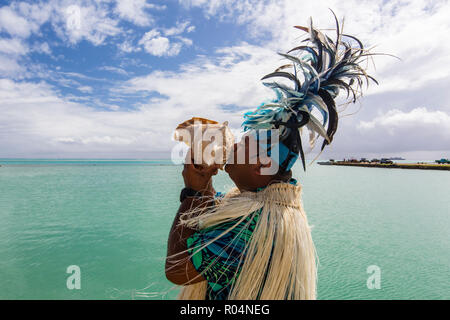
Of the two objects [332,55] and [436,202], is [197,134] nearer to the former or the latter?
[332,55]

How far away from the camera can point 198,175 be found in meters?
1.25

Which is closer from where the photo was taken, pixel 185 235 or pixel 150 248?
pixel 185 235

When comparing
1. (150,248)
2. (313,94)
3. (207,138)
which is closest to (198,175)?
(207,138)

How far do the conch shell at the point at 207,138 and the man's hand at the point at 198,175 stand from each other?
0.03m

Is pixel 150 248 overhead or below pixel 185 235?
below

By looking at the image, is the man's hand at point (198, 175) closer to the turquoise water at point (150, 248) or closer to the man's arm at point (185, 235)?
the man's arm at point (185, 235)

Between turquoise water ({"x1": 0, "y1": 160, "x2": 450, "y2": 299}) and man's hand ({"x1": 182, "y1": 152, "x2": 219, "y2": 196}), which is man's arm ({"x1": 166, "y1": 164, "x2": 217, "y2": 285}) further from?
turquoise water ({"x1": 0, "y1": 160, "x2": 450, "y2": 299})

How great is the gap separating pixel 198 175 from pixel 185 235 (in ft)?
0.89

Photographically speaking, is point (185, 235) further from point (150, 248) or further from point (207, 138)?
point (150, 248)

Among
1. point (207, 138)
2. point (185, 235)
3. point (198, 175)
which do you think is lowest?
point (185, 235)

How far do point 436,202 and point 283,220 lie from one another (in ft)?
74.5
